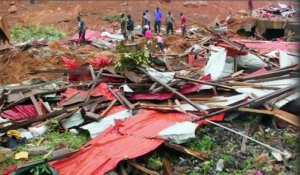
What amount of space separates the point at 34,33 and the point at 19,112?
12.9 meters

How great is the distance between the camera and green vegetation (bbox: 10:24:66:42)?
22.2m

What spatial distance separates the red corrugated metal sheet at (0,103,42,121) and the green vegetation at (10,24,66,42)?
1143 cm

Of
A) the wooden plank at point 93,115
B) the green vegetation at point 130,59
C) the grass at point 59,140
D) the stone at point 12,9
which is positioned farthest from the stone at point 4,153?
the stone at point 12,9

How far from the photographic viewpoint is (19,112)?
10.9 m

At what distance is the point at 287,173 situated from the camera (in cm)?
796

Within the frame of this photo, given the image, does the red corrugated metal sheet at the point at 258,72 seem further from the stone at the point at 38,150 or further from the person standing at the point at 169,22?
the person standing at the point at 169,22

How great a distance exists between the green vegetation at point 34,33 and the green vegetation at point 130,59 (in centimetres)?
1142

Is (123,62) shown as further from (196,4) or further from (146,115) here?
(196,4)

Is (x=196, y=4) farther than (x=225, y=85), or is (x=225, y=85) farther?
(x=196, y=4)

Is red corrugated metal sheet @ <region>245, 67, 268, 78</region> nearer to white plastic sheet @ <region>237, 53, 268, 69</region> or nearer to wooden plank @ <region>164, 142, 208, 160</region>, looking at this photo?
white plastic sheet @ <region>237, 53, 268, 69</region>

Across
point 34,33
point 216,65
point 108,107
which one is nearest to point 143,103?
point 108,107

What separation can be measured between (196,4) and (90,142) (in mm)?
22813

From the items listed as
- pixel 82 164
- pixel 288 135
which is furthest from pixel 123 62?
pixel 288 135

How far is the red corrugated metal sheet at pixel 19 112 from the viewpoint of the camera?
35.2 ft
